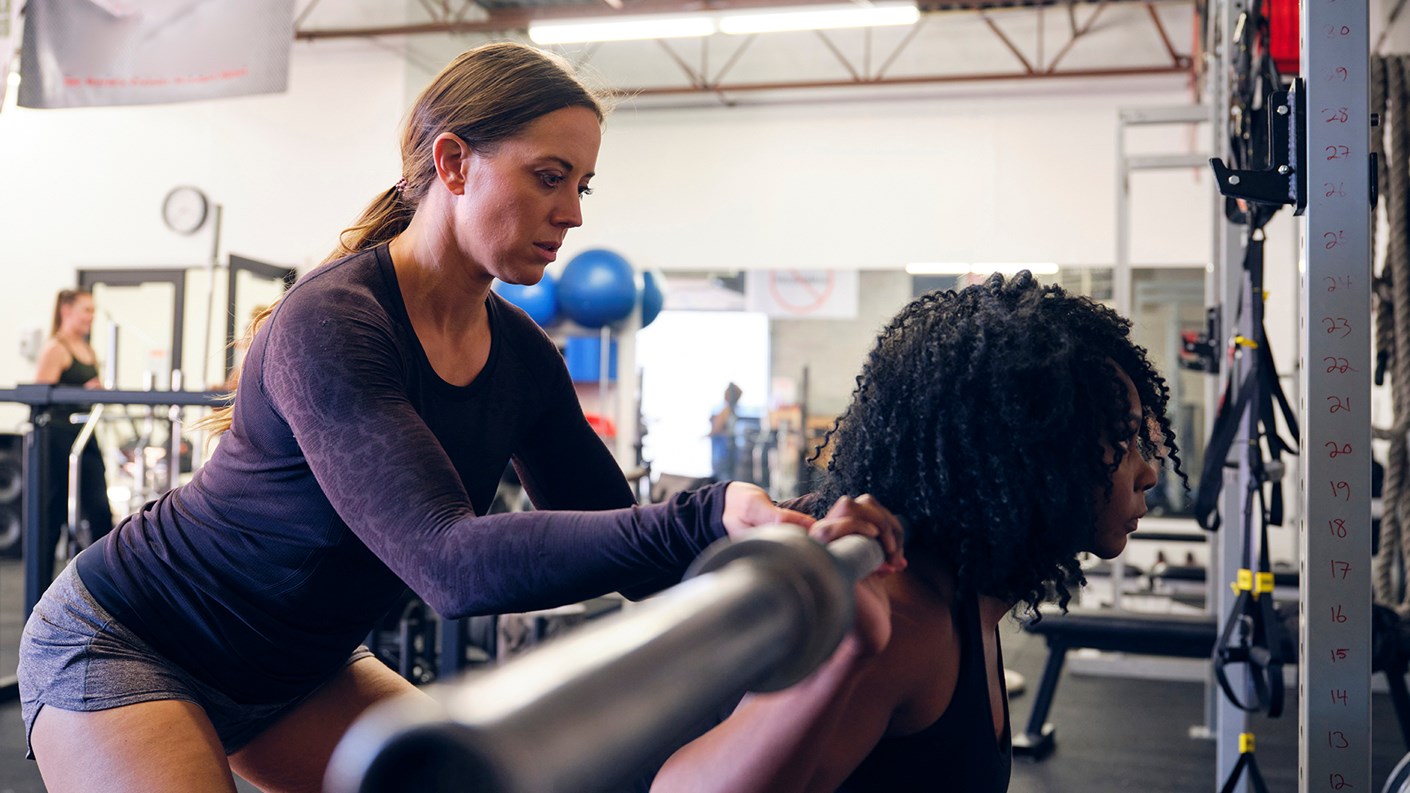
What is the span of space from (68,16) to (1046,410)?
168 inches

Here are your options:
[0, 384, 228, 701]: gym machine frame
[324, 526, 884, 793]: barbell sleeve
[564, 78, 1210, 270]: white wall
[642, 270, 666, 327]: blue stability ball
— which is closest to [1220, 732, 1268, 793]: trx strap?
Result: [324, 526, 884, 793]: barbell sleeve

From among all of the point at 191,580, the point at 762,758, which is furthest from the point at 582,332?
the point at 762,758

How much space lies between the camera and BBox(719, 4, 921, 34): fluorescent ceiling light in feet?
21.2

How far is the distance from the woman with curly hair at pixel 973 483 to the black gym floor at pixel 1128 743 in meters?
2.52

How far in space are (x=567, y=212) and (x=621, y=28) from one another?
596cm

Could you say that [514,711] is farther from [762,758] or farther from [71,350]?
[71,350]

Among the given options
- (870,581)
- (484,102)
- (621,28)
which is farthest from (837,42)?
(870,581)

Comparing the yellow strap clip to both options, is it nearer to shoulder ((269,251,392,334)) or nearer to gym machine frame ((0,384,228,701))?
shoulder ((269,251,392,334))

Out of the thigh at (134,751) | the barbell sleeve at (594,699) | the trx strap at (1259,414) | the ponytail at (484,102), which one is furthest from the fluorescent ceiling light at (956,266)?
the barbell sleeve at (594,699)

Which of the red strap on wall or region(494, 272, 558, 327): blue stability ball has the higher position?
the red strap on wall

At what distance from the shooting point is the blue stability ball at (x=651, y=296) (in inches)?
323

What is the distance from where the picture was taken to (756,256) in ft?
29.8

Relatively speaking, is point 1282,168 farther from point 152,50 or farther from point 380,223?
point 152,50

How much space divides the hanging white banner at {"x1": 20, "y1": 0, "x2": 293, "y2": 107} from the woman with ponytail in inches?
120
